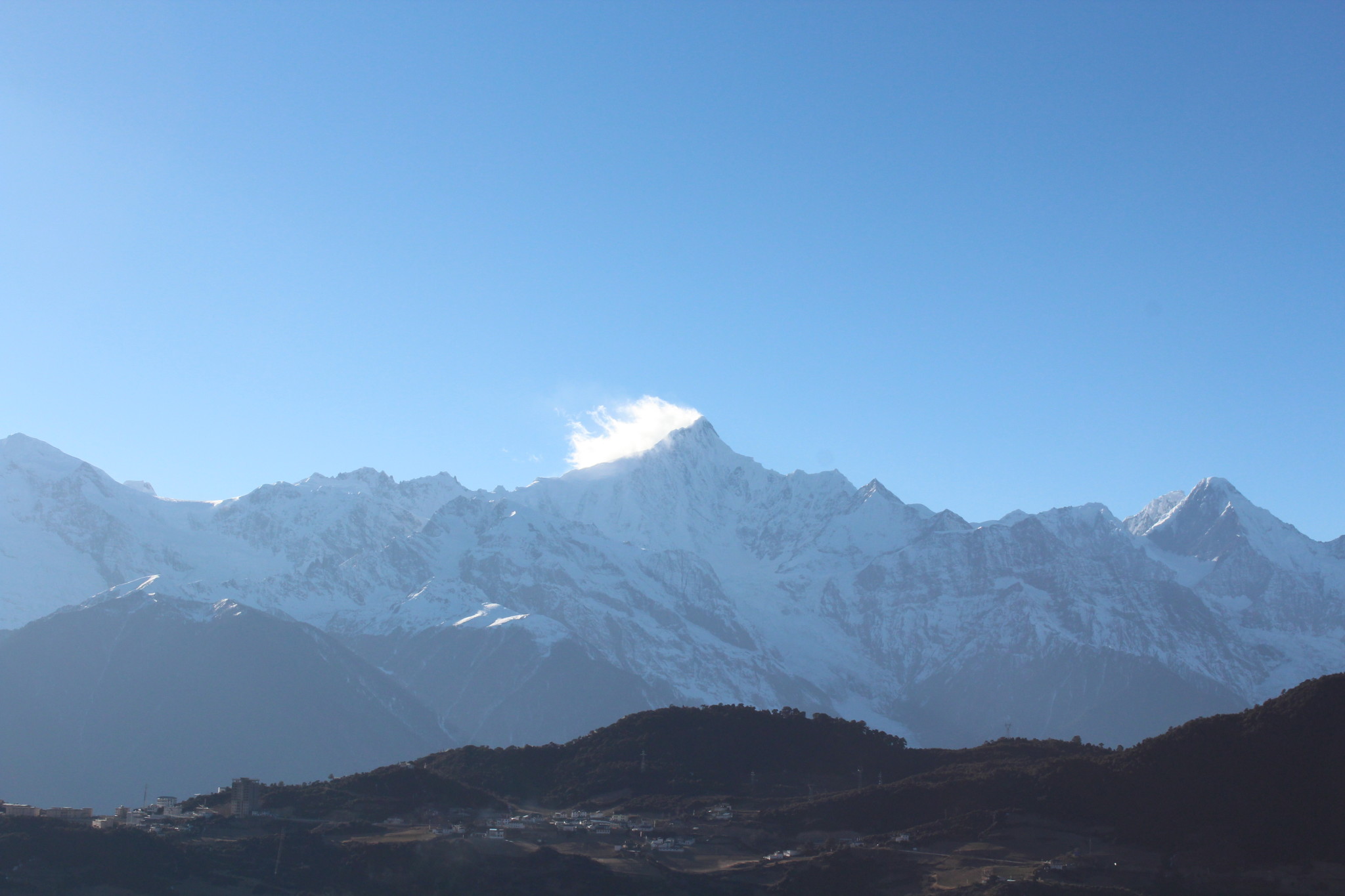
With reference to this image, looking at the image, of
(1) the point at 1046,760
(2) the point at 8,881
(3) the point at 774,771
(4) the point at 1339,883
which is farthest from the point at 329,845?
(4) the point at 1339,883

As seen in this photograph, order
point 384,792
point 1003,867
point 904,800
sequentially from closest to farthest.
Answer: point 1003,867 < point 904,800 < point 384,792

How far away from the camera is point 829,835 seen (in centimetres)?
12650

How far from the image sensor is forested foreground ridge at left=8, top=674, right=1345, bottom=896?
11000 cm

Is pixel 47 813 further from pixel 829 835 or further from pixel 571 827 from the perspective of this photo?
pixel 829 835

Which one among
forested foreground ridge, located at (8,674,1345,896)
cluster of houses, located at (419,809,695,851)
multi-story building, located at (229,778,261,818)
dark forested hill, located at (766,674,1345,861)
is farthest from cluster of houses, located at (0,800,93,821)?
dark forested hill, located at (766,674,1345,861)

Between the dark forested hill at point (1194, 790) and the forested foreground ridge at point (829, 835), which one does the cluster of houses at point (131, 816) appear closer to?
the forested foreground ridge at point (829, 835)

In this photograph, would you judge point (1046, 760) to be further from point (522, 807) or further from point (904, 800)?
point (522, 807)

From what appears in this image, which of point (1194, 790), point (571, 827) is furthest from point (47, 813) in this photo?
point (1194, 790)

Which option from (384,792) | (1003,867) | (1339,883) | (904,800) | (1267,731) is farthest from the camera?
(384,792)

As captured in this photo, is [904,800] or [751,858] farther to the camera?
[904,800]

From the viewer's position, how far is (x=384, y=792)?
14288 centimetres

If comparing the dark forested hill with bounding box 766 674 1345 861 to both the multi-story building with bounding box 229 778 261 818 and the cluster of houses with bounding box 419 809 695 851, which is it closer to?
the cluster of houses with bounding box 419 809 695 851

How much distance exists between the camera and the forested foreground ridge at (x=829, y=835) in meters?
110

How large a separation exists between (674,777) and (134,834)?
5517 centimetres
